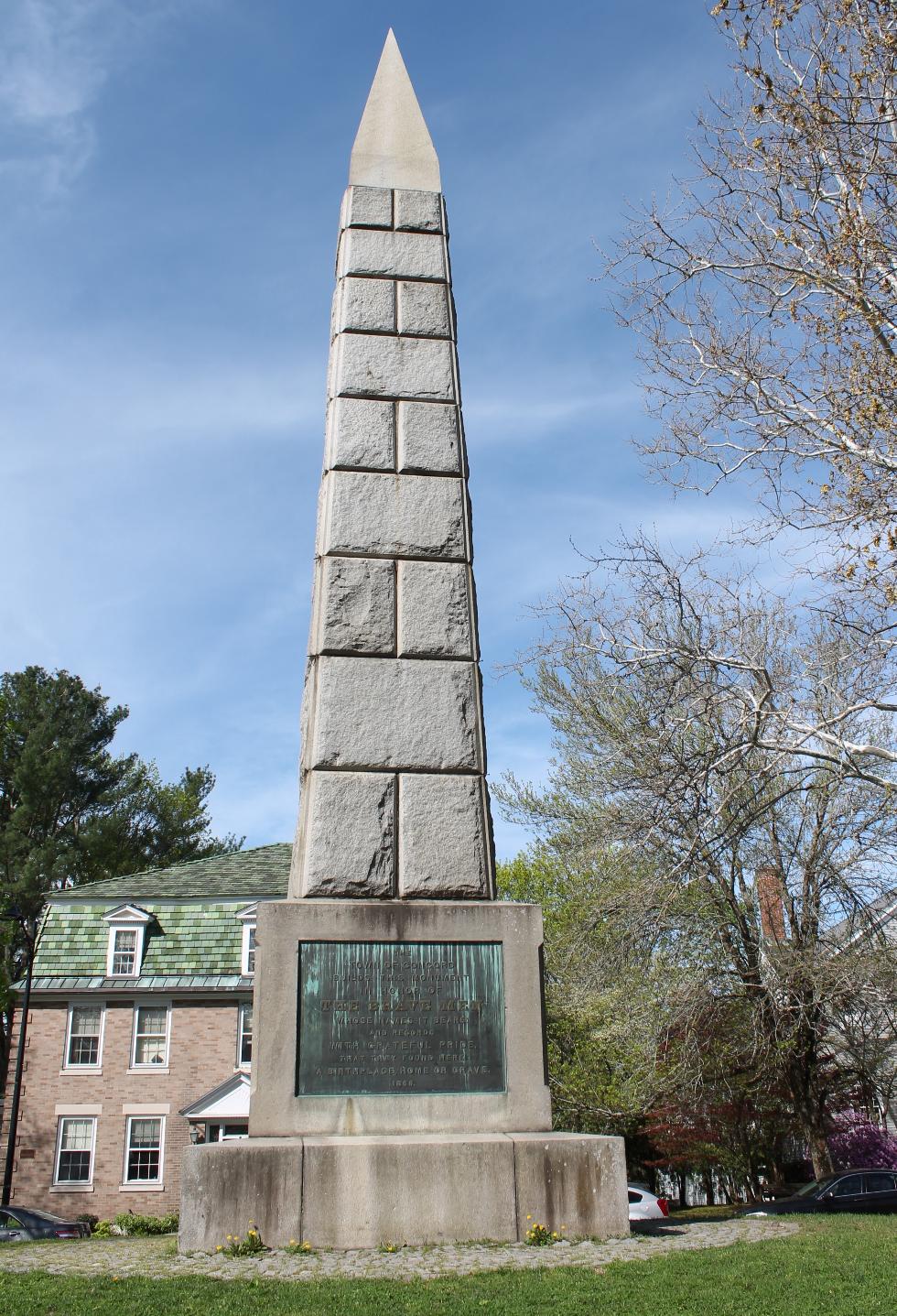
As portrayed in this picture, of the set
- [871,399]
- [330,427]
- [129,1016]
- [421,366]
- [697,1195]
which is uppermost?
[871,399]

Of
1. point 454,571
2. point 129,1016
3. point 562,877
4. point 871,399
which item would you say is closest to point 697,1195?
point 562,877

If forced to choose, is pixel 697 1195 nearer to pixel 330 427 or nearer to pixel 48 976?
pixel 48 976

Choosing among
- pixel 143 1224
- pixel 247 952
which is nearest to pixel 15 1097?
pixel 143 1224

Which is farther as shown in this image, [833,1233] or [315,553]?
[315,553]

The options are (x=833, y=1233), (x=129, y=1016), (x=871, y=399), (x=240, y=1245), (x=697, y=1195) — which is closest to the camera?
(x=240, y=1245)

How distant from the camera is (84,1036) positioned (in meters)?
26.8

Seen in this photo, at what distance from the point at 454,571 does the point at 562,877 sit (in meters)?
21.8

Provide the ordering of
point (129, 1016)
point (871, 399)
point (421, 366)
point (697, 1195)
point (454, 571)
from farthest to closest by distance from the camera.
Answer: point (697, 1195)
point (129, 1016)
point (871, 399)
point (421, 366)
point (454, 571)

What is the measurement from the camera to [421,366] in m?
8.20

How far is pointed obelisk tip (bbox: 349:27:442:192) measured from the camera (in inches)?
356

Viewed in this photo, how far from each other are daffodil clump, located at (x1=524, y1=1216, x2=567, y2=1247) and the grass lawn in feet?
1.74

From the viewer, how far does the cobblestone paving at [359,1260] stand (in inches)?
196

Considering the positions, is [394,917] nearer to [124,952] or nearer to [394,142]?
[394,142]

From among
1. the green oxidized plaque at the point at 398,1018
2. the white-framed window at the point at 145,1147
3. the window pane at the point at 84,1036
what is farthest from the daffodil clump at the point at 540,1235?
the window pane at the point at 84,1036
